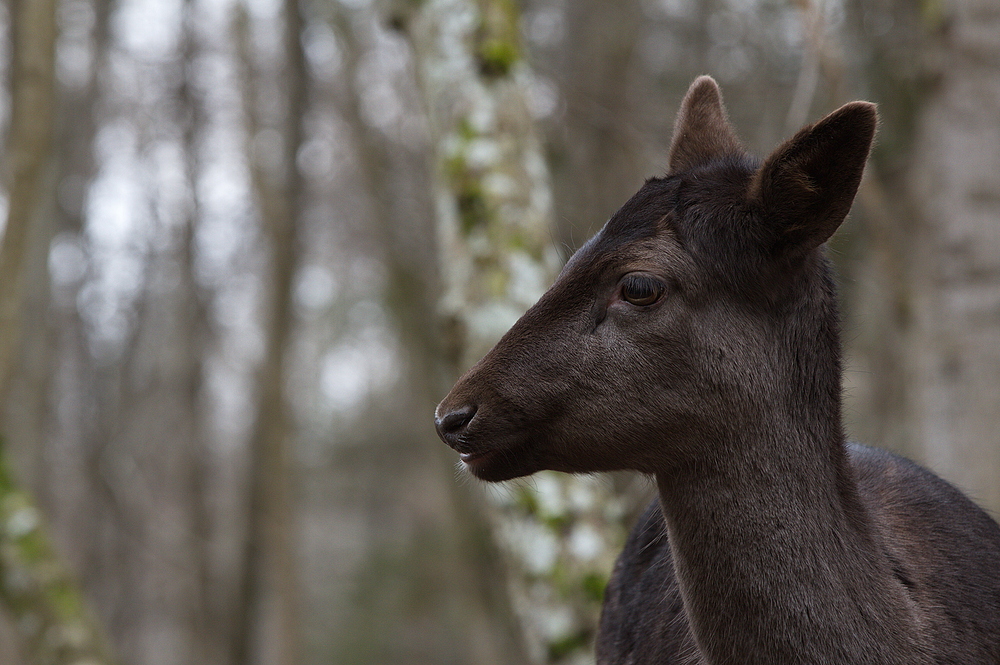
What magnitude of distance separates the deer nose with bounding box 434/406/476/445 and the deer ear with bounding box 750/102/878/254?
3.05 ft

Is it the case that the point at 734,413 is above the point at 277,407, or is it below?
below

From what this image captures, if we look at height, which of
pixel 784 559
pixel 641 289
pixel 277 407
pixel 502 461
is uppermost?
pixel 277 407

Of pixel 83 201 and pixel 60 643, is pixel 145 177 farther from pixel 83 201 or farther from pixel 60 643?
pixel 60 643

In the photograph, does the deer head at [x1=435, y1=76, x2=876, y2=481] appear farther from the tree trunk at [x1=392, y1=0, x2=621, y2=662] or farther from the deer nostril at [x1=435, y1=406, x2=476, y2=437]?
the tree trunk at [x1=392, y1=0, x2=621, y2=662]

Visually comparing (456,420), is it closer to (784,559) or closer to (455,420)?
(455,420)

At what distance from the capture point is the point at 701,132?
10.6 ft

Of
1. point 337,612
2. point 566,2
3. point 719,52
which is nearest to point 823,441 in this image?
point 719,52

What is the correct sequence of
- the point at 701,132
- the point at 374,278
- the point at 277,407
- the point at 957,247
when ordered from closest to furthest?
the point at 701,132 < the point at 957,247 < the point at 277,407 < the point at 374,278

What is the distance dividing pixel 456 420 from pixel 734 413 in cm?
74

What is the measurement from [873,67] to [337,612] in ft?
41.9

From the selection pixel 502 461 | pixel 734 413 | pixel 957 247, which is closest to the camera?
pixel 734 413

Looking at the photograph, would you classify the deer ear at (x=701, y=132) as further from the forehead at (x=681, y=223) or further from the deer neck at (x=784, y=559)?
the deer neck at (x=784, y=559)

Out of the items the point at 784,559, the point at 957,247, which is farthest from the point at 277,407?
the point at 784,559

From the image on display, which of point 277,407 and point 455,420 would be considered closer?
point 455,420
